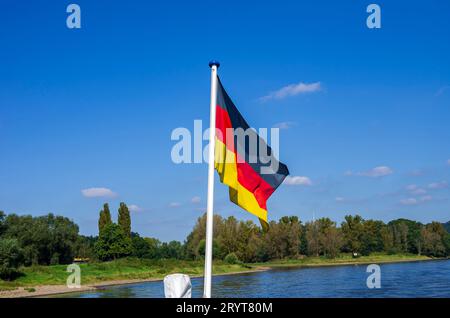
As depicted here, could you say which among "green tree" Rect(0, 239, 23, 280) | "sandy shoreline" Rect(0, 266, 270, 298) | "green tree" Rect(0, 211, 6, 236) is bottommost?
"sandy shoreline" Rect(0, 266, 270, 298)

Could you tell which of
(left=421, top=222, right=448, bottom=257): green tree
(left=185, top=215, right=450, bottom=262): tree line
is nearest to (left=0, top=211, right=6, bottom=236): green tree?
(left=185, top=215, right=450, bottom=262): tree line

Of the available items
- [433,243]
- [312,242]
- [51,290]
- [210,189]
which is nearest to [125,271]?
[51,290]

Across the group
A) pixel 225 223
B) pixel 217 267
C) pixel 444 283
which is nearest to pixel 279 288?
pixel 444 283

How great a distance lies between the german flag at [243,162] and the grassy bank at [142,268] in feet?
142

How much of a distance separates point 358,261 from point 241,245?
23498 mm

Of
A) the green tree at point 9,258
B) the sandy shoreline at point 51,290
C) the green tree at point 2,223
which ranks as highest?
the green tree at point 2,223

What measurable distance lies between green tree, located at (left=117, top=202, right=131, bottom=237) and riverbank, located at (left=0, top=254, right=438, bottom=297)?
23.6 ft

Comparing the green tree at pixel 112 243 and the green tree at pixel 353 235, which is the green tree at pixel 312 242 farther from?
the green tree at pixel 112 243

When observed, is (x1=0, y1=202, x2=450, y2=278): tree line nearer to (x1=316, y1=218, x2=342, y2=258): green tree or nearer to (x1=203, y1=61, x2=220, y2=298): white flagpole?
(x1=316, y1=218, x2=342, y2=258): green tree

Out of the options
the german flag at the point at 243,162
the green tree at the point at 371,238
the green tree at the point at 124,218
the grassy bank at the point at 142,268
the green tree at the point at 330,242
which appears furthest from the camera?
the green tree at the point at 371,238

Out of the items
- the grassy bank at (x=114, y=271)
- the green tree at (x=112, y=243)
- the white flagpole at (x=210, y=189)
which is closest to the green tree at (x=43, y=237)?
the grassy bank at (x=114, y=271)

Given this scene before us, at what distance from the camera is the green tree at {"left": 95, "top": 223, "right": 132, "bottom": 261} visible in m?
71.4

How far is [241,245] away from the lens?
85.5 m

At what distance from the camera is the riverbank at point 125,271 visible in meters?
47.3
